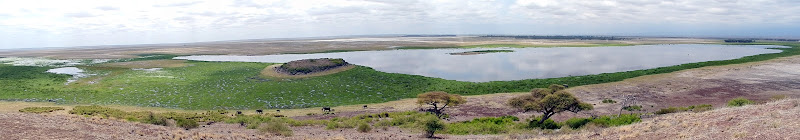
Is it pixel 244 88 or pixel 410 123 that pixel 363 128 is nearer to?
pixel 410 123

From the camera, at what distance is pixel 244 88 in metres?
45.4

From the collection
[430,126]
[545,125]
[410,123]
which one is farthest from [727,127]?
[410,123]

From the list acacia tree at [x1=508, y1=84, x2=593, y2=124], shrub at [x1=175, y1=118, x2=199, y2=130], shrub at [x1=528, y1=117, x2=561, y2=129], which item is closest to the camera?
shrub at [x1=175, y1=118, x2=199, y2=130]

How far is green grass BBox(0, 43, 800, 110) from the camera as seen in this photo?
3844 centimetres

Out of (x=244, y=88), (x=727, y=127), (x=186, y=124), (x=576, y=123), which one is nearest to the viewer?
(x=727, y=127)

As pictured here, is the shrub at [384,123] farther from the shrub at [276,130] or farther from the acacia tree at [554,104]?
the acacia tree at [554,104]

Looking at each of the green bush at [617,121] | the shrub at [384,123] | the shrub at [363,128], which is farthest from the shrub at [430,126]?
the green bush at [617,121]

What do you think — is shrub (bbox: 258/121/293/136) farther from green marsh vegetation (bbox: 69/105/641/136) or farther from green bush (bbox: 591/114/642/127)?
green bush (bbox: 591/114/642/127)

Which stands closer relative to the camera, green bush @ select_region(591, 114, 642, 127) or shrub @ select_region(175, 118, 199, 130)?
green bush @ select_region(591, 114, 642, 127)

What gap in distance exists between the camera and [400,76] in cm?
5281

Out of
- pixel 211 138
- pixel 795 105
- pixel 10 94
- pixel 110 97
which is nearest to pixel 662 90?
pixel 795 105

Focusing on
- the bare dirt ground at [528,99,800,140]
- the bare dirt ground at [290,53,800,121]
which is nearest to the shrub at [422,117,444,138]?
the bare dirt ground at [528,99,800,140]

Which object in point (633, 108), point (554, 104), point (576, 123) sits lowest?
point (633, 108)

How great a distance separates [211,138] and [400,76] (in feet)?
112
